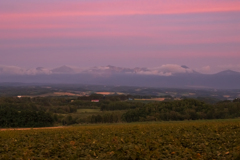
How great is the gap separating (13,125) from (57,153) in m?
41.6

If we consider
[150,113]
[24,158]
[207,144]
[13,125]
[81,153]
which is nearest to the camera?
[24,158]

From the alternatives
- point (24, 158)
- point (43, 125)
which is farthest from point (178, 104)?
point (24, 158)

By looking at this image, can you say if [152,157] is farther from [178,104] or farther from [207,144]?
[178,104]

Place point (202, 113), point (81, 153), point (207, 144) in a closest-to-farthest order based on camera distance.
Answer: point (81, 153) < point (207, 144) < point (202, 113)

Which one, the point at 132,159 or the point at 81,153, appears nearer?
the point at 132,159

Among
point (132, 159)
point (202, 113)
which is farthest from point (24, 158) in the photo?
point (202, 113)

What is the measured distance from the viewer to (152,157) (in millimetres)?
12211

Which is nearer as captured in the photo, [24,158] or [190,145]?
[24,158]

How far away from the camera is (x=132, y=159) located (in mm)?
12312

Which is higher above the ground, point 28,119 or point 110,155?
point 110,155

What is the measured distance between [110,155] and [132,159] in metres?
1.14

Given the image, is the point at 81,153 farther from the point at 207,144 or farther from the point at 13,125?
the point at 13,125

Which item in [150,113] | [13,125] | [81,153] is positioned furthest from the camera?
[150,113]

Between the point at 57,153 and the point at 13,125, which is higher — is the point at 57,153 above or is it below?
above
